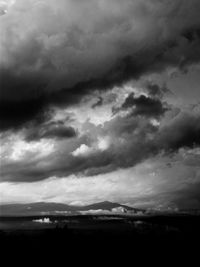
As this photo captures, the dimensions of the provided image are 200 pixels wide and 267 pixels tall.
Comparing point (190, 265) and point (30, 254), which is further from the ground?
point (30, 254)

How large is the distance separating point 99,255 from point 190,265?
17598 mm

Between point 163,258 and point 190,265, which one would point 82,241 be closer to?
point 163,258

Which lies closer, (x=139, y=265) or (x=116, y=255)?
(x=139, y=265)

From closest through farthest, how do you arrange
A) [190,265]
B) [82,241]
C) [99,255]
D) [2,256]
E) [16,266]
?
1. [16,266]
2. [2,256]
3. [190,265]
4. [99,255]
5. [82,241]

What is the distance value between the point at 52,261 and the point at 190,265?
78.8 feet

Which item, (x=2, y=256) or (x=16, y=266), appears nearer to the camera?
(x=16, y=266)

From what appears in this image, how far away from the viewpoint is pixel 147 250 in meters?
83.2

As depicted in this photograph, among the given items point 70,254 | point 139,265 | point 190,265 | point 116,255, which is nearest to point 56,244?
point 70,254

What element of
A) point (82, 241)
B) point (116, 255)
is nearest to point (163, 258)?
point (116, 255)

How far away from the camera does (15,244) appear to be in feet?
237

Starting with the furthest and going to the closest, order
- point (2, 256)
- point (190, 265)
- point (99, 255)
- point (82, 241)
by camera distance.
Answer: point (82, 241)
point (99, 255)
point (190, 265)
point (2, 256)

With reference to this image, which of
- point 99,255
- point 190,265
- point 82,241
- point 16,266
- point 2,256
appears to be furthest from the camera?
point 82,241

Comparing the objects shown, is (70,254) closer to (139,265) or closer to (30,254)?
(30,254)

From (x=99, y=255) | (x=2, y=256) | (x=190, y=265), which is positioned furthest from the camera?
(x=99, y=255)
